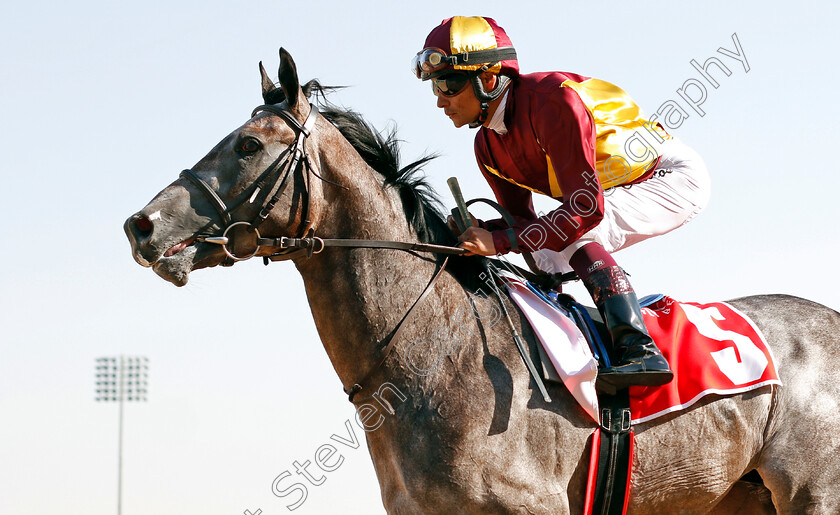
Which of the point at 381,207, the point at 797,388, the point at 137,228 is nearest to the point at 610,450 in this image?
the point at 797,388

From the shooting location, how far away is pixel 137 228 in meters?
3.98

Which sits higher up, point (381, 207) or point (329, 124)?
point (329, 124)

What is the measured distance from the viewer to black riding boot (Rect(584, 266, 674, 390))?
14.1ft

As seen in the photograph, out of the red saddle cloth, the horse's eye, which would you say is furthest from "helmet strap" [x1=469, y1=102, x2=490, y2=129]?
the red saddle cloth

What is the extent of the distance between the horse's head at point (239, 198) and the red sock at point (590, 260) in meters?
1.38

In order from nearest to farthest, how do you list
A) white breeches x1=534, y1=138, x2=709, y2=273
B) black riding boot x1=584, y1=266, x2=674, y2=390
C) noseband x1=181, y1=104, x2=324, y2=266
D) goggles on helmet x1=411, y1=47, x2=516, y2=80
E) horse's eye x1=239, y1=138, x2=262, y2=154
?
noseband x1=181, y1=104, x2=324, y2=266 → horse's eye x1=239, y1=138, x2=262, y2=154 → black riding boot x1=584, y1=266, x2=674, y2=390 → goggles on helmet x1=411, y1=47, x2=516, y2=80 → white breeches x1=534, y1=138, x2=709, y2=273

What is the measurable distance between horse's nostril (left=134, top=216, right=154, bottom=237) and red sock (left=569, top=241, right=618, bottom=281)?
2120mm

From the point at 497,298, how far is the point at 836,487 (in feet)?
6.96

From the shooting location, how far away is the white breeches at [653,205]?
15.8ft

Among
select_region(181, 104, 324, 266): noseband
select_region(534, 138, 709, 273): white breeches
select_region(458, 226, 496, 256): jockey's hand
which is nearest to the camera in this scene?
select_region(181, 104, 324, 266): noseband

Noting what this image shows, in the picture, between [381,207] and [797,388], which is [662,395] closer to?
[797,388]

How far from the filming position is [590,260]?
456 cm

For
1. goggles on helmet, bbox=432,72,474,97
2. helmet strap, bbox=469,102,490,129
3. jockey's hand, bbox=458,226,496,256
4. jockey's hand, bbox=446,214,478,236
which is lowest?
jockey's hand, bbox=458,226,496,256

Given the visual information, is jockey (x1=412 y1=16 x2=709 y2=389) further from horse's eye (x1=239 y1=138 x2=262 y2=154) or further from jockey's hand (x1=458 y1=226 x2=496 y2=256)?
horse's eye (x1=239 y1=138 x2=262 y2=154)
